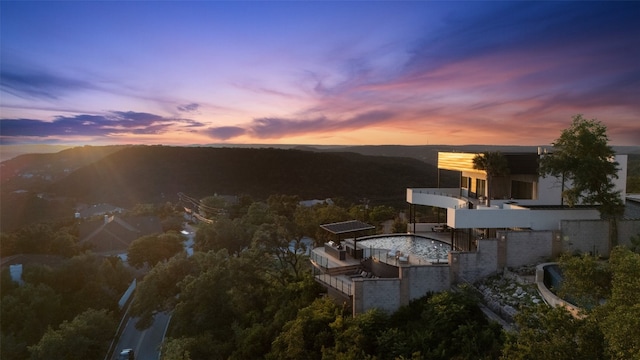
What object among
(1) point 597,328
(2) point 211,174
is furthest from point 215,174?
(1) point 597,328

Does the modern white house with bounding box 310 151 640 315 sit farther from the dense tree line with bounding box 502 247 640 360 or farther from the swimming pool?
the dense tree line with bounding box 502 247 640 360

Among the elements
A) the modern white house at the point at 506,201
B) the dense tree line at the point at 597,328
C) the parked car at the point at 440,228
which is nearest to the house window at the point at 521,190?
the modern white house at the point at 506,201

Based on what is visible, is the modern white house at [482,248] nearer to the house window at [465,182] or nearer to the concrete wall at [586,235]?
the concrete wall at [586,235]

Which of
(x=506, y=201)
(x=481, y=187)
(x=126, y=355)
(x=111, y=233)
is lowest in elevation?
(x=126, y=355)

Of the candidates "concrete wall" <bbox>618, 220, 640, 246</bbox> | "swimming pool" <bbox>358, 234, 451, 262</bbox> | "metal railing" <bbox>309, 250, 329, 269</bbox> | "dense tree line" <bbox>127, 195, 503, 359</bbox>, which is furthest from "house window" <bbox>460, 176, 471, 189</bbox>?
"metal railing" <bbox>309, 250, 329, 269</bbox>

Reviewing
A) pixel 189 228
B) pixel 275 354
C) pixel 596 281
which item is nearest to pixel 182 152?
pixel 189 228

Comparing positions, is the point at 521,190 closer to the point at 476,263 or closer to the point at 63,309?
the point at 476,263
